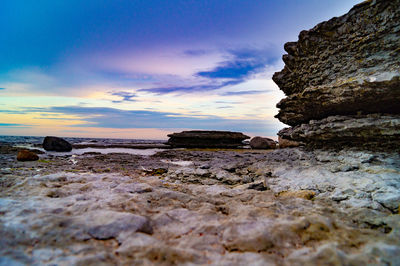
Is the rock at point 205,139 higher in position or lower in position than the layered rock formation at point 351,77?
lower

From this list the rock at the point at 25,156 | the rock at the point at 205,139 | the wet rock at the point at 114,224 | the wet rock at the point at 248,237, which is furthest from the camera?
the rock at the point at 205,139

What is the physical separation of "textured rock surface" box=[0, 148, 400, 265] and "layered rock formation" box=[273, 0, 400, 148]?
1601mm

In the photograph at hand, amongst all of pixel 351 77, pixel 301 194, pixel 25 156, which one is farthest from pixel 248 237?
pixel 25 156

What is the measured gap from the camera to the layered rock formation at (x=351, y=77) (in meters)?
5.97

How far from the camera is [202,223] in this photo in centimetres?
333

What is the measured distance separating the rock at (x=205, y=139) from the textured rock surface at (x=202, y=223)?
3400 centimetres

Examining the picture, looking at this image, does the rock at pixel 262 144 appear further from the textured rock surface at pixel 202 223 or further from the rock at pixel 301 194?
the rock at pixel 301 194

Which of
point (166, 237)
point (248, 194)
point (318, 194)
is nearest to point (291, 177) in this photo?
point (318, 194)

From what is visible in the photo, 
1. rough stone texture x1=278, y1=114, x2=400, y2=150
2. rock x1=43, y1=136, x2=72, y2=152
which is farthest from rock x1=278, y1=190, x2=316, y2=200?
rock x1=43, y1=136, x2=72, y2=152

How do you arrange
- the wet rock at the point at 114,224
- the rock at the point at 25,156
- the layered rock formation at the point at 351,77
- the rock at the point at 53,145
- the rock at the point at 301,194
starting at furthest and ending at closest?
1. the rock at the point at 53,145
2. the rock at the point at 25,156
3. the layered rock formation at the point at 351,77
4. the rock at the point at 301,194
5. the wet rock at the point at 114,224

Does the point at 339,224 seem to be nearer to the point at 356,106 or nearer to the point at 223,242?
the point at 223,242

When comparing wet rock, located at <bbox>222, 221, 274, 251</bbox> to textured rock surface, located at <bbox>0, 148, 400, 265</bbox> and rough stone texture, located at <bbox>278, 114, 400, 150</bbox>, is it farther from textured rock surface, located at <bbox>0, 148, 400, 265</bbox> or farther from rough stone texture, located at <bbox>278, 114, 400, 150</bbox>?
rough stone texture, located at <bbox>278, 114, 400, 150</bbox>

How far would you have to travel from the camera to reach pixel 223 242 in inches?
110

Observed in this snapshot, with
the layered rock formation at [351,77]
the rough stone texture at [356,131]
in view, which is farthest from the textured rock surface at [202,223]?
the layered rock formation at [351,77]
